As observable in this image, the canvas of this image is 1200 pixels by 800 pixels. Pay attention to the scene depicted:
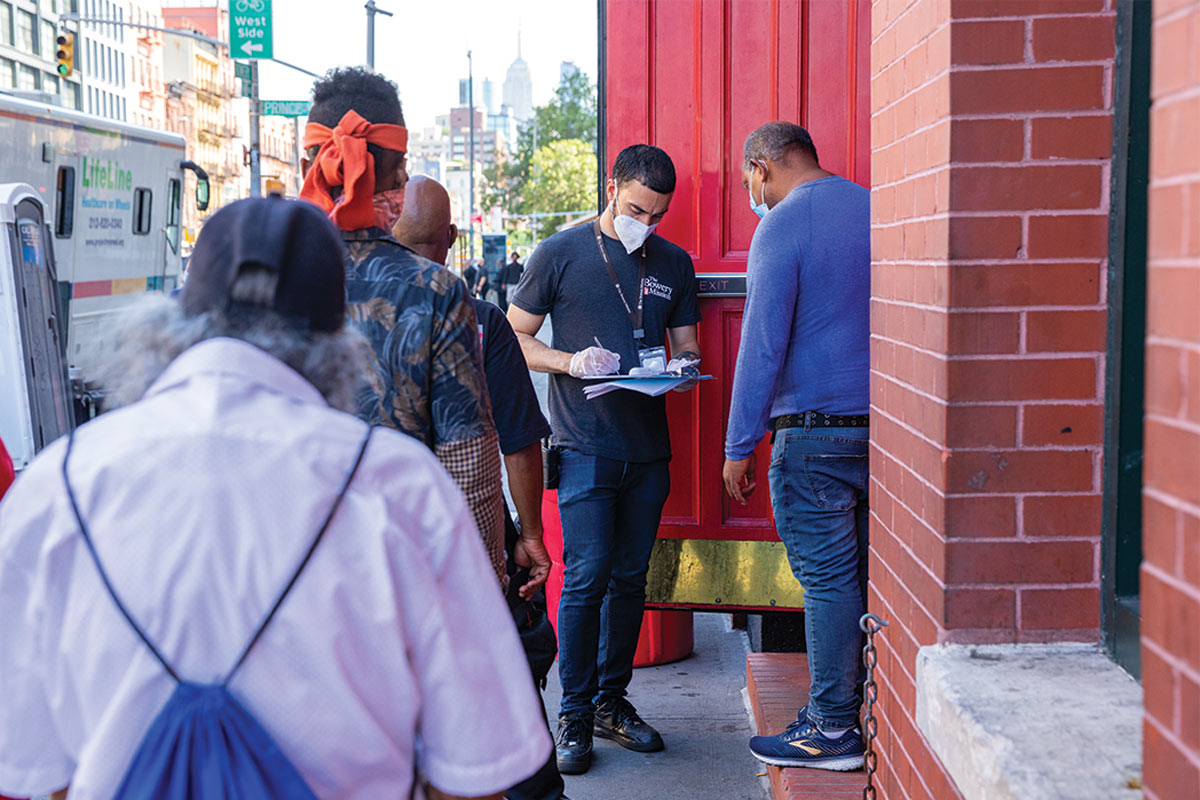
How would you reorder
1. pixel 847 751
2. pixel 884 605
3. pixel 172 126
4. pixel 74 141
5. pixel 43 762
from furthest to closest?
pixel 172 126, pixel 74 141, pixel 847 751, pixel 884 605, pixel 43 762

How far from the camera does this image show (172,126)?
89.2m

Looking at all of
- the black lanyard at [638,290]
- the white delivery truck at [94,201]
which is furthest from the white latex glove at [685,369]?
the white delivery truck at [94,201]

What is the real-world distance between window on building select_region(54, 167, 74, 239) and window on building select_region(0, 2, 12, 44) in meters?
53.6

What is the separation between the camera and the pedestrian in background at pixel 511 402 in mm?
3465

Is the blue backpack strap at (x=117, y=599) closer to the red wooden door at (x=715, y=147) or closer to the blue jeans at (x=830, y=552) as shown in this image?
the blue jeans at (x=830, y=552)

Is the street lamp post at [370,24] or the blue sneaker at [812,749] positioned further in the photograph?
the street lamp post at [370,24]

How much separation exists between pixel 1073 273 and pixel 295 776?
68.3 inches

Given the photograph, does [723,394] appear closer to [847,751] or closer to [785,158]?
[785,158]

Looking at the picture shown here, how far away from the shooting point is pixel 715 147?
5.15 metres

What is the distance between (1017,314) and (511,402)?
5.04ft

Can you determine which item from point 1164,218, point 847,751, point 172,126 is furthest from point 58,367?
point 172,126

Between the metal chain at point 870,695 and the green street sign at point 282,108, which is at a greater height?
the green street sign at point 282,108

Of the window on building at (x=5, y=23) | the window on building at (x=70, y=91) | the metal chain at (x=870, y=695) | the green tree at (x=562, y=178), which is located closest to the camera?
the metal chain at (x=870, y=695)

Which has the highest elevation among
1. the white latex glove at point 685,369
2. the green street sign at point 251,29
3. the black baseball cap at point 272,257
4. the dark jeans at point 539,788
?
the green street sign at point 251,29
